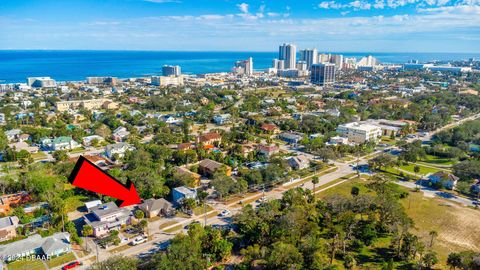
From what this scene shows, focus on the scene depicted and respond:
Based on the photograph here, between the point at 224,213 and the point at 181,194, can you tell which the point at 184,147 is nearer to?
the point at 181,194

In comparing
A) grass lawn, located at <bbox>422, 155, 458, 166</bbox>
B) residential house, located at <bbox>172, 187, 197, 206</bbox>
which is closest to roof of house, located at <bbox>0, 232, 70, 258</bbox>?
residential house, located at <bbox>172, 187, 197, 206</bbox>

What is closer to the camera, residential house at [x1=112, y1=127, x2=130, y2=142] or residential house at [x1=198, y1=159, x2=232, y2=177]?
residential house at [x1=198, y1=159, x2=232, y2=177]

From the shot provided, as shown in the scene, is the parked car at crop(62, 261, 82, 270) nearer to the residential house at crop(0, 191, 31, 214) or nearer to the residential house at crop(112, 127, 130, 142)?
the residential house at crop(0, 191, 31, 214)

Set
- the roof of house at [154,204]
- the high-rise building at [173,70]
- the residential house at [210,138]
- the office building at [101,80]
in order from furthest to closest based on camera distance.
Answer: the high-rise building at [173,70]
the office building at [101,80]
the residential house at [210,138]
the roof of house at [154,204]

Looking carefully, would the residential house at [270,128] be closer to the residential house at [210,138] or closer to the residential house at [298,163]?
the residential house at [210,138]

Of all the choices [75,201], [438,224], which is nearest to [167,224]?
[75,201]

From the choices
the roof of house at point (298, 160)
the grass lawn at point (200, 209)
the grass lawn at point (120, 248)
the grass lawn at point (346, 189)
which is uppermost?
the roof of house at point (298, 160)

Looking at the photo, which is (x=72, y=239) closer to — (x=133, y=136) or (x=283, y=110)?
(x=133, y=136)

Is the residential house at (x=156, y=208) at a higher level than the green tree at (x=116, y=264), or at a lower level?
lower

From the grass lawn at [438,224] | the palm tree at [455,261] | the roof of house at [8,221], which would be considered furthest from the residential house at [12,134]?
the palm tree at [455,261]
